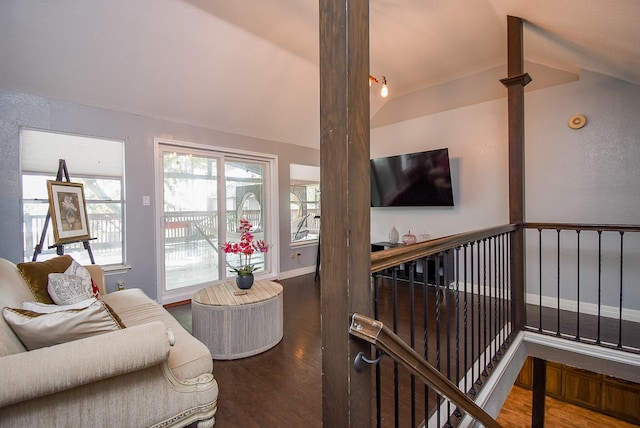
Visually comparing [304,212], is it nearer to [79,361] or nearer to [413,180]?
[413,180]

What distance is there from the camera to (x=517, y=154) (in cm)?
267

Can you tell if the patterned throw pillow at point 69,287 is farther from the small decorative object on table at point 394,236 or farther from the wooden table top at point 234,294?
the small decorative object on table at point 394,236

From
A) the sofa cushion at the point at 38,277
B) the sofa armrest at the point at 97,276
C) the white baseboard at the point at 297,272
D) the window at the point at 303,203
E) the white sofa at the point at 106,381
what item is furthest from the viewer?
the window at the point at 303,203

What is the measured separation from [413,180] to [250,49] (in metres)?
2.72

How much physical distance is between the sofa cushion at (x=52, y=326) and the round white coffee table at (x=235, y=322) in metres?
1.01

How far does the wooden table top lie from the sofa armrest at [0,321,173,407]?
976 mm

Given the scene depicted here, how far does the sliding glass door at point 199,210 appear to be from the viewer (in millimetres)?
3734

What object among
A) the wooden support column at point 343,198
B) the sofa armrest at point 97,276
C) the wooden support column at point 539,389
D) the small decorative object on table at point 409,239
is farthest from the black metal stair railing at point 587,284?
the sofa armrest at point 97,276

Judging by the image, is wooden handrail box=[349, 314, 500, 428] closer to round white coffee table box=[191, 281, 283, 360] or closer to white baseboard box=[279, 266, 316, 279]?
round white coffee table box=[191, 281, 283, 360]

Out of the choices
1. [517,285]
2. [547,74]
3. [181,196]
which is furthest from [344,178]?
[547,74]

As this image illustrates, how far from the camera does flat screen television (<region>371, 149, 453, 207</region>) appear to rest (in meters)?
3.99

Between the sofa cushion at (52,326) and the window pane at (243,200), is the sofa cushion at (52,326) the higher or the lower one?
the lower one

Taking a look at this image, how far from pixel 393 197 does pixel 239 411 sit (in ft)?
11.5

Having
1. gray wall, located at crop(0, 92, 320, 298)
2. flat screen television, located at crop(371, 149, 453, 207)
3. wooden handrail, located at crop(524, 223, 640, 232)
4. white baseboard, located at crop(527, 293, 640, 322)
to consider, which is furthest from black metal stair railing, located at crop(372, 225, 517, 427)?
gray wall, located at crop(0, 92, 320, 298)
